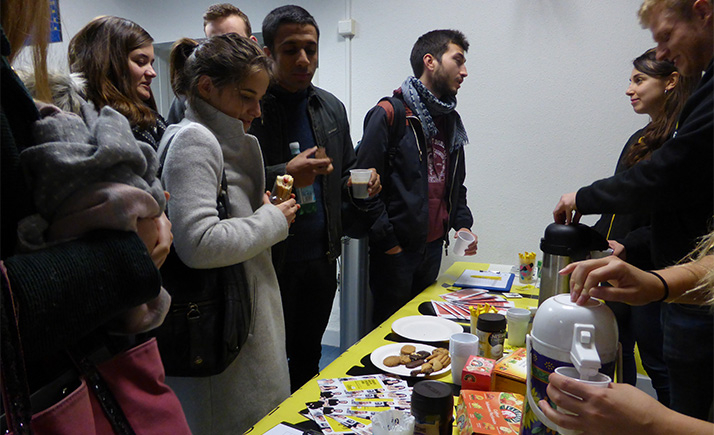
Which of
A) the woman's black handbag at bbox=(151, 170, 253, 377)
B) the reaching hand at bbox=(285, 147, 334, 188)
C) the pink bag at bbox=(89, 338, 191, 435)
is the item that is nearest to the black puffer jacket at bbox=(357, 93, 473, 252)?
the reaching hand at bbox=(285, 147, 334, 188)

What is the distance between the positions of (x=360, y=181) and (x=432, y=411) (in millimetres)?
1284

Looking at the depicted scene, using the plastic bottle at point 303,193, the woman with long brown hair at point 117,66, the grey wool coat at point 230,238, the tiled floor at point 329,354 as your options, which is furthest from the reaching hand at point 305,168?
the tiled floor at point 329,354

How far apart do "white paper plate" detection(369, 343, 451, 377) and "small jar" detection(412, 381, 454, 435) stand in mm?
300

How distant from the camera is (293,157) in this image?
184 centimetres

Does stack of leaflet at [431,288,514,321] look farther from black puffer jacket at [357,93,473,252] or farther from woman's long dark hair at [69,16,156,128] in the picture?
woman's long dark hair at [69,16,156,128]

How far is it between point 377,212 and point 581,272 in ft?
4.92

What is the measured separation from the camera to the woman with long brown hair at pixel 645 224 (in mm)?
1724

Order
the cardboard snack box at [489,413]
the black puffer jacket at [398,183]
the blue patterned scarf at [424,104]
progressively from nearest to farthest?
the cardboard snack box at [489,413], the black puffer jacket at [398,183], the blue patterned scarf at [424,104]

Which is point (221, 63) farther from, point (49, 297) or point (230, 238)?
point (49, 297)

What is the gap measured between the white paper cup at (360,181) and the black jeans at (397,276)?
473 mm

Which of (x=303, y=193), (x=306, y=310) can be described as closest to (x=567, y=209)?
(x=303, y=193)

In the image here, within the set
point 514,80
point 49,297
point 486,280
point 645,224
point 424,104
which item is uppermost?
point 514,80

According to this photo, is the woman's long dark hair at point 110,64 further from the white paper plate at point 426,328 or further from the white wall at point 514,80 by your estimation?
the white wall at point 514,80

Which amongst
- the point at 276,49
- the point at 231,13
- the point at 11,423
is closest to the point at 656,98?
the point at 276,49
